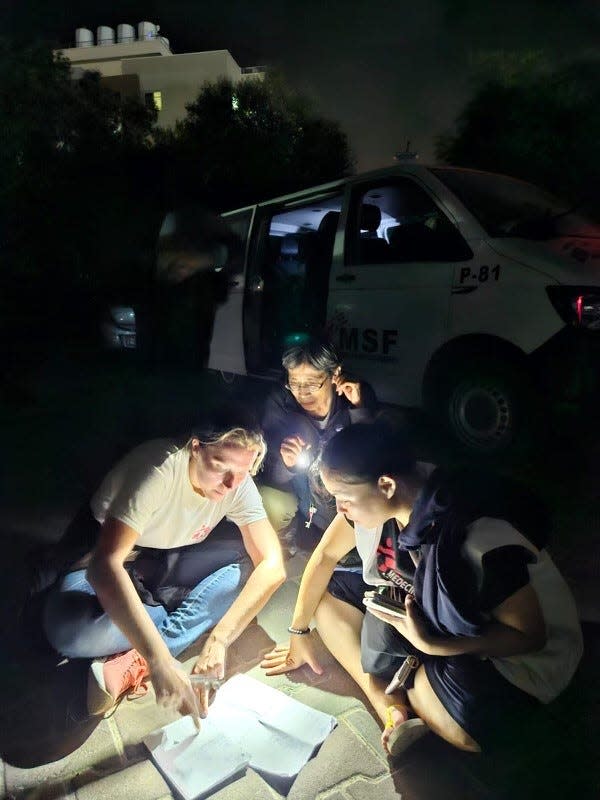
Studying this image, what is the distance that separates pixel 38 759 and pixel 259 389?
1616 millimetres

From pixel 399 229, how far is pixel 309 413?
56.9 inches

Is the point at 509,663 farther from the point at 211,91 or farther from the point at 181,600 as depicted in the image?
the point at 211,91

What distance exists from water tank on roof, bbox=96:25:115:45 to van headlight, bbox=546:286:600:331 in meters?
2.35

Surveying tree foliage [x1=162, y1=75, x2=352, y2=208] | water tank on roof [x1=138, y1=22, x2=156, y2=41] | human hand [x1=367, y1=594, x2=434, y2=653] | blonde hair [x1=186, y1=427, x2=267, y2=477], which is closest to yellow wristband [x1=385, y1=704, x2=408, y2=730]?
human hand [x1=367, y1=594, x2=434, y2=653]

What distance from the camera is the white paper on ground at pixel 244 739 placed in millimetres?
1418

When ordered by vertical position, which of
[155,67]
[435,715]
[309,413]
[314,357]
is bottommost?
[435,715]

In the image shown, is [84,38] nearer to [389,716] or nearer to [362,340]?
[362,340]

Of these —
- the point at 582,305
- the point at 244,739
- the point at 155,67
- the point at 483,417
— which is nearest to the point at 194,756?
the point at 244,739

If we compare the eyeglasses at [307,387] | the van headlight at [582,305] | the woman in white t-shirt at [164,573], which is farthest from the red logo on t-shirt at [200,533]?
the van headlight at [582,305]

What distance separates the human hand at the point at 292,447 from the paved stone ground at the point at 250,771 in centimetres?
37

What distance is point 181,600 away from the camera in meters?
1.92

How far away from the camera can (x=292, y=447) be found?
2.06 m

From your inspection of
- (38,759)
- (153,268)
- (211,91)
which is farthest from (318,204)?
(38,759)

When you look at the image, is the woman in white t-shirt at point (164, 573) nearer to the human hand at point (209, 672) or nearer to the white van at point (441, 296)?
the human hand at point (209, 672)
